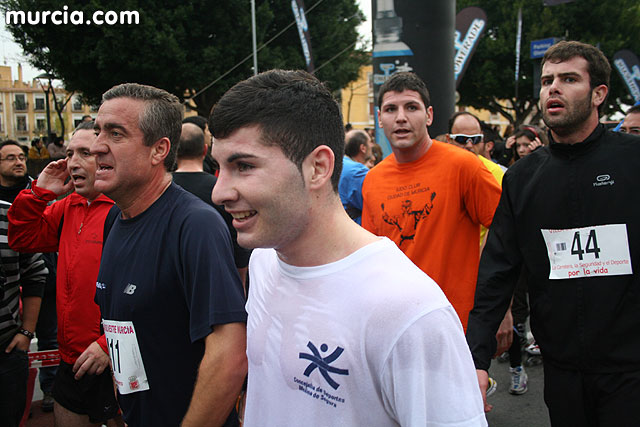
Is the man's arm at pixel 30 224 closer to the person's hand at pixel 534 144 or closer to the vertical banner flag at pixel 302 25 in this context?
the person's hand at pixel 534 144

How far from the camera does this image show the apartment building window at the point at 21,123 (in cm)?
8925

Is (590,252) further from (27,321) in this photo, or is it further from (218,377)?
(27,321)

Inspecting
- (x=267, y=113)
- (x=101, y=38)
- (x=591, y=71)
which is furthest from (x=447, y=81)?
(x=101, y=38)

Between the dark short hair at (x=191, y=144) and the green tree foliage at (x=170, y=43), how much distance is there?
1594 cm

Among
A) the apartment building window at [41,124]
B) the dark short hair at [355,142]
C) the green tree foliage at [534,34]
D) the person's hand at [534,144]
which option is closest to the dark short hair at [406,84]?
the dark short hair at [355,142]

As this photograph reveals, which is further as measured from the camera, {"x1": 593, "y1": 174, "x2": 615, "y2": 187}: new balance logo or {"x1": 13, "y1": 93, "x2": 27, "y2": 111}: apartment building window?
{"x1": 13, "y1": 93, "x2": 27, "y2": 111}: apartment building window

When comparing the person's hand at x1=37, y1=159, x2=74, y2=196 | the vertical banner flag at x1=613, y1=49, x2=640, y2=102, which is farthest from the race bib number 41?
the vertical banner flag at x1=613, y1=49, x2=640, y2=102

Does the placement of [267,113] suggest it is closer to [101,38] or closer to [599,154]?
[599,154]

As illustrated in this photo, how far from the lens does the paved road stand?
4285mm

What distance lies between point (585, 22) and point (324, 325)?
34.2 m

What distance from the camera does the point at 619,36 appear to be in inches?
1188

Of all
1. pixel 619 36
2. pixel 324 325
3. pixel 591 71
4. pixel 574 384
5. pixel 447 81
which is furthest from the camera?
pixel 619 36

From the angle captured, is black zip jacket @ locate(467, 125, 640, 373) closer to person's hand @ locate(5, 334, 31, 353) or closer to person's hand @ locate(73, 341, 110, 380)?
person's hand @ locate(73, 341, 110, 380)

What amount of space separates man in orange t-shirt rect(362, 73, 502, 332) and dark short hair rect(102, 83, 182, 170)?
146 cm
